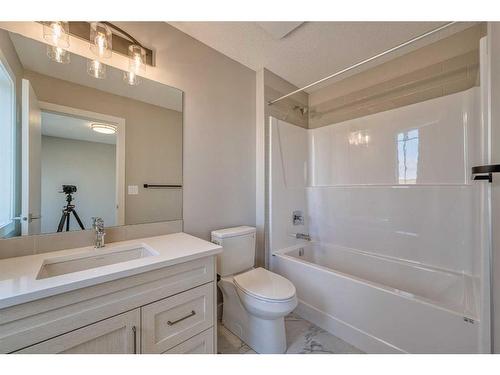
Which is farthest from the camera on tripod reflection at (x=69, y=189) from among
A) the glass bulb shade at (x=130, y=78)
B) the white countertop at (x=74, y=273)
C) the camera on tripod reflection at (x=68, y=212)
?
the glass bulb shade at (x=130, y=78)

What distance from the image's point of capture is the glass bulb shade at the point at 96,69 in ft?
3.87

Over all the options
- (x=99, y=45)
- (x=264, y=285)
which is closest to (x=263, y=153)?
(x=264, y=285)

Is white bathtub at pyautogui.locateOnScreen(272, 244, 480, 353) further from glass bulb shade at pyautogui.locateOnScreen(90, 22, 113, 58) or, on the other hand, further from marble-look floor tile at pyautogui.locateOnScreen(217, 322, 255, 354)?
glass bulb shade at pyautogui.locateOnScreen(90, 22, 113, 58)

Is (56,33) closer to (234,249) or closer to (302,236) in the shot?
(234,249)

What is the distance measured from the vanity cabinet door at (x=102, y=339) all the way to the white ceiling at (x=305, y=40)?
6.16ft

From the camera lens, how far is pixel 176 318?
98 centimetres

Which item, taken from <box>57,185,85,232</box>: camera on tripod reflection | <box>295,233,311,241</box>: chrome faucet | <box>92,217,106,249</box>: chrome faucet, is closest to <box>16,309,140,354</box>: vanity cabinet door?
<box>92,217,106,249</box>: chrome faucet

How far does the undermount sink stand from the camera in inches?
37.2

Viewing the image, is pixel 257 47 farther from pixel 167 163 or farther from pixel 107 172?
pixel 107 172

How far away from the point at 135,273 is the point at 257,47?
6.23 feet

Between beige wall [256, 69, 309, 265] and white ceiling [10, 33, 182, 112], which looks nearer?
white ceiling [10, 33, 182, 112]

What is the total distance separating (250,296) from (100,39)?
180 cm

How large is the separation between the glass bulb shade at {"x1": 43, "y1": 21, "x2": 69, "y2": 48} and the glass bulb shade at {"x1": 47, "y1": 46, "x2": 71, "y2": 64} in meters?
0.02

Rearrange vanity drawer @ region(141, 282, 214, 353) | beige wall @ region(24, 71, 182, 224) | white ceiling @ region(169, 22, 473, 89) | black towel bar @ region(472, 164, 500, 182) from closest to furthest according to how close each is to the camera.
Result: black towel bar @ region(472, 164, 500, 182)
vanity drawer @ region(141, 282, 214, 353)
beige wall @ region(24, 71, 182, 224)
white ceiling @ region(169, 22, 473, 89)
